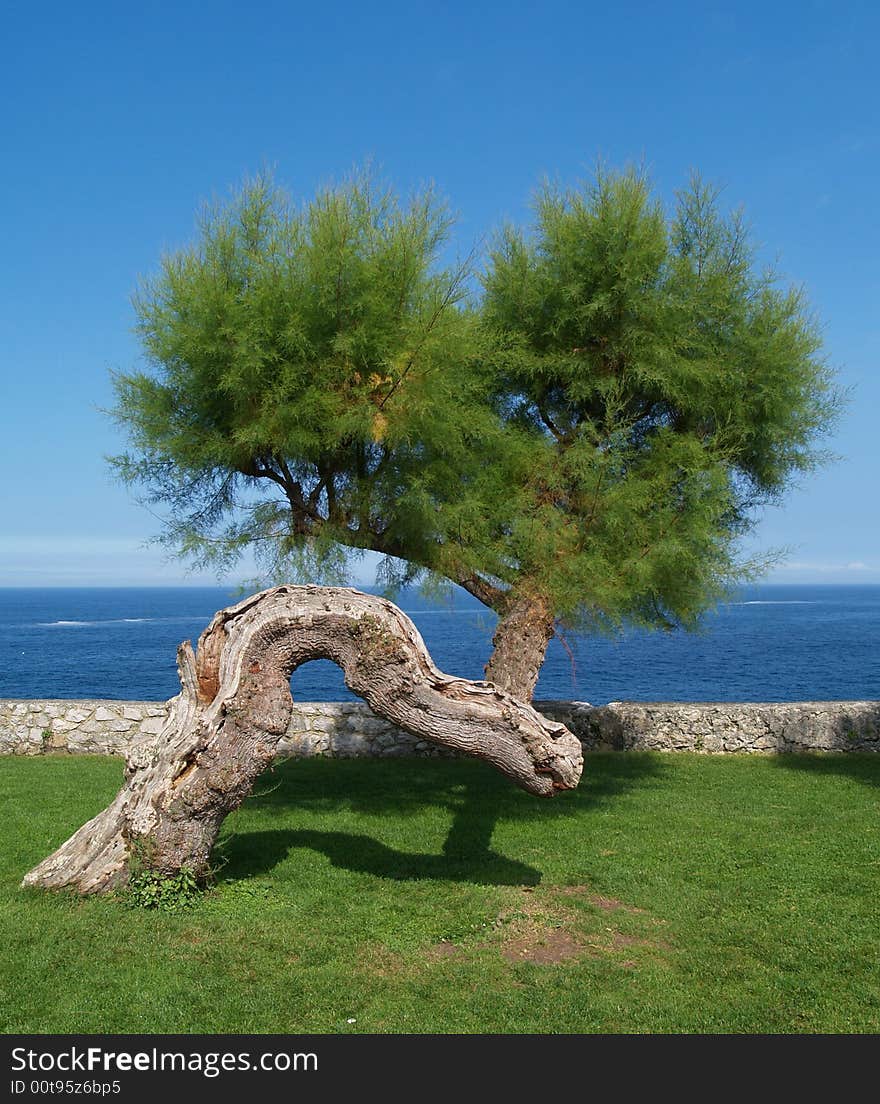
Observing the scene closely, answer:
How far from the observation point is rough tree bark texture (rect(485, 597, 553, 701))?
12.2 m

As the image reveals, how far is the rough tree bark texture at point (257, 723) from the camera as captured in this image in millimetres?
8484

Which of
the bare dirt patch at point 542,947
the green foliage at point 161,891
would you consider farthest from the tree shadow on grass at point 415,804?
the bare dirt patch at point 542,947

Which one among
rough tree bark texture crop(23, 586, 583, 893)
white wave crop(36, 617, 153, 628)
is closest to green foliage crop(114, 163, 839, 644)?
rough tree bark texture crop(23, 586, 583, 893)

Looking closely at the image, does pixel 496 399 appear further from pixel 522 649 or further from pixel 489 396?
pixel 522 649

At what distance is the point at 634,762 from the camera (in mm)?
17156

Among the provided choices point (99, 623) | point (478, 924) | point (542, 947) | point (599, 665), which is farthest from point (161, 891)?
point (99, 623)

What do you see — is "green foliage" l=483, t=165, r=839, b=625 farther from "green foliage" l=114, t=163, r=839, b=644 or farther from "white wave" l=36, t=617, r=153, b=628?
"white wave" l=36, t=617, r=153, b=628

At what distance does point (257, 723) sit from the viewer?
8.62 meters

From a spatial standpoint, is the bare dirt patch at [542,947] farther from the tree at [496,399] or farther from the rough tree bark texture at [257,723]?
the tree at [496,399]

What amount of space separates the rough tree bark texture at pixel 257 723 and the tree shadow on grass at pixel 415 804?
4.51 feet

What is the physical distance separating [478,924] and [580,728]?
10.6 meters

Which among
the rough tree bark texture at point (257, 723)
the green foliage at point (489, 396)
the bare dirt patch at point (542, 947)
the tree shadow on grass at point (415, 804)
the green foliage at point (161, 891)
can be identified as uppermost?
the green foliage at point (489, 396)
